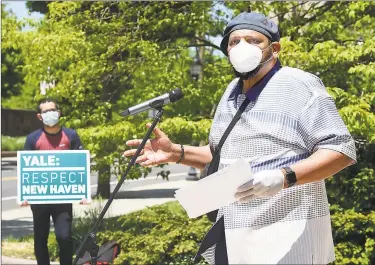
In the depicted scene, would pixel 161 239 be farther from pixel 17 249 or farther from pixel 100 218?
pixel 100 218

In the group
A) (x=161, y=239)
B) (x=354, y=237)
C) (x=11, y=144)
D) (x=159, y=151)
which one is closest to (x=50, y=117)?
(x=161, y=239)

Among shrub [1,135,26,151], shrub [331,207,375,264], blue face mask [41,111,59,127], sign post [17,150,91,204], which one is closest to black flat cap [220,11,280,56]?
blue face mask [41,111,59,127]

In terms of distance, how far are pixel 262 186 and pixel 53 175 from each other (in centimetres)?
→ 522

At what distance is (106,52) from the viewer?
902 cm

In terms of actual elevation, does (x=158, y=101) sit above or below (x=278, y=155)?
above

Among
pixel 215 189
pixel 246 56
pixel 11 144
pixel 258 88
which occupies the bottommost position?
pixel 215 189

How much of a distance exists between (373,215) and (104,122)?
3169 mm

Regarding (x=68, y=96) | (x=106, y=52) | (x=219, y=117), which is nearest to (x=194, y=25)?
(x=106, y=52)

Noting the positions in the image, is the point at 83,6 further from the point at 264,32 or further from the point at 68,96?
the point at 264,32

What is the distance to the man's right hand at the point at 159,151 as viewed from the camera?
3.57m

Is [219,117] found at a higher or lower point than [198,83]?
lower

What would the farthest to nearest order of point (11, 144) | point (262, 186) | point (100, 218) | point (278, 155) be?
point (11, 144), point (100, 218), point (278, 155), point (262, 186)

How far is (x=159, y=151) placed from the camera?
362 centimetres

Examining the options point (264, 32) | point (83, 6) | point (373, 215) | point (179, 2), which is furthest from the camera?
point (83, 6)
